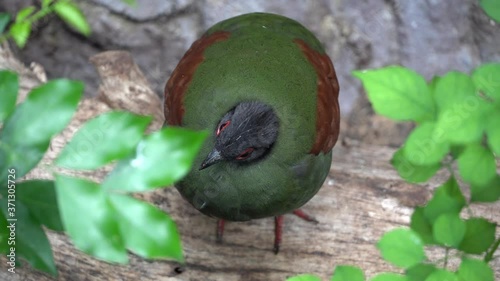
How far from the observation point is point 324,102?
2627 mm

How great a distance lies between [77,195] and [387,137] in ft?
11.0

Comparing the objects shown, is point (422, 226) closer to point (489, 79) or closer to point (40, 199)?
point (489, 79)

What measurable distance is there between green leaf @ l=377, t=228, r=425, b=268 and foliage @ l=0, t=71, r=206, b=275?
61 cm

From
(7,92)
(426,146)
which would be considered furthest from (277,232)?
(7,92)

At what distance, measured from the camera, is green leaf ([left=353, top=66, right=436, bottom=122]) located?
55.4 inches

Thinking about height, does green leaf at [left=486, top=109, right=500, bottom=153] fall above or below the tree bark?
above

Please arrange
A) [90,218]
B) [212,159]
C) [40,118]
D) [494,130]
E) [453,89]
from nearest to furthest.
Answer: [90,218], [40,118], [494,130], [453,89], [212,159]

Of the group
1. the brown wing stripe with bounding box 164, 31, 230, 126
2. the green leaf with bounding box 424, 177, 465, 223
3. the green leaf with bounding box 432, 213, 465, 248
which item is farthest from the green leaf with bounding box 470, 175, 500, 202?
the brown wing stripe with bounding box 164, 31, 230, 126

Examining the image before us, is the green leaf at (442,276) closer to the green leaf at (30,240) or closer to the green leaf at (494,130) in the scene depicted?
the green leaf at (494,130)

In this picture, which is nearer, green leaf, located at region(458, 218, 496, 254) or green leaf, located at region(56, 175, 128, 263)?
green leaf, located at region(56, 175, 128, 263)

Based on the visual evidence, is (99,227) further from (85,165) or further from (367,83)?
(367,83)

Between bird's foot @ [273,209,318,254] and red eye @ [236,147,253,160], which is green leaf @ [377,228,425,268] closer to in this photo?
red eye @ [236,147,253,160]

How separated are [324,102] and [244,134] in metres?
Answer: 0.51

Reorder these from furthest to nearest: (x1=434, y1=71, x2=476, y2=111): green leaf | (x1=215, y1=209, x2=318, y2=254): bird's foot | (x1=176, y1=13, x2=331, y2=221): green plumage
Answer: (x1=215, y1=209, x2=318, y2=254): bird's foot, (x1=176, y1=13, x2=331, y2=221): green plumage, (x1=434, y1=71, x2=476, y2=111): green leaf
